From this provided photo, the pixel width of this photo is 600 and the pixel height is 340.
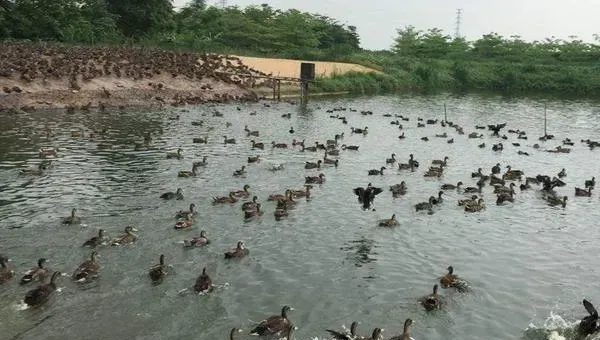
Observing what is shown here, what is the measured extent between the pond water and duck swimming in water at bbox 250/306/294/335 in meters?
0.46

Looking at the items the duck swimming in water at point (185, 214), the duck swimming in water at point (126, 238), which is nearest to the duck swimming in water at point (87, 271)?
the duck swimming in water at point (126, 238)

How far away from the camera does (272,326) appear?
11.9 meters

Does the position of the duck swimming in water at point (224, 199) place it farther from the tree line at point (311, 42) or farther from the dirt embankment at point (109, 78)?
the tree line at point (311, 42)

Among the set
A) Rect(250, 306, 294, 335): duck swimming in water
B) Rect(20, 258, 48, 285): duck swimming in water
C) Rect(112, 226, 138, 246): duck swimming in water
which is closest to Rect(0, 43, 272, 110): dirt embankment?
Rect(112, 226, 138, 246): duck swimming in water

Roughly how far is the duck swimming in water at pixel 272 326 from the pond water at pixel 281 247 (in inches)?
18.2

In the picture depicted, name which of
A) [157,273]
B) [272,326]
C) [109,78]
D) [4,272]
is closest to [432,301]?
[272,326]

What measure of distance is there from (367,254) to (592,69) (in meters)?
98.5

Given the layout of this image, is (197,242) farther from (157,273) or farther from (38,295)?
(38,295)

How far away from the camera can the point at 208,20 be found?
91875 millimetres

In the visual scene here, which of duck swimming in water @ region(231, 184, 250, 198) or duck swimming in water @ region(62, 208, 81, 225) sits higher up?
duck swimming in water @ region(231, 184, 250, 198)

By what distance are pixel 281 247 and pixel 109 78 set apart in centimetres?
3499

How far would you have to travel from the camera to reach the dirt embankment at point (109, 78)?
4097 centimetres

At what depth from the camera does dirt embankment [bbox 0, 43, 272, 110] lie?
40969mm

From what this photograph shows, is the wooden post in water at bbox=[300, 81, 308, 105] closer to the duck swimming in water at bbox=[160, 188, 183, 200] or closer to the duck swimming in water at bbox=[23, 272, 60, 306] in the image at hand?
the duck swimming in water at bbox=[160, 188, 183, 200]
